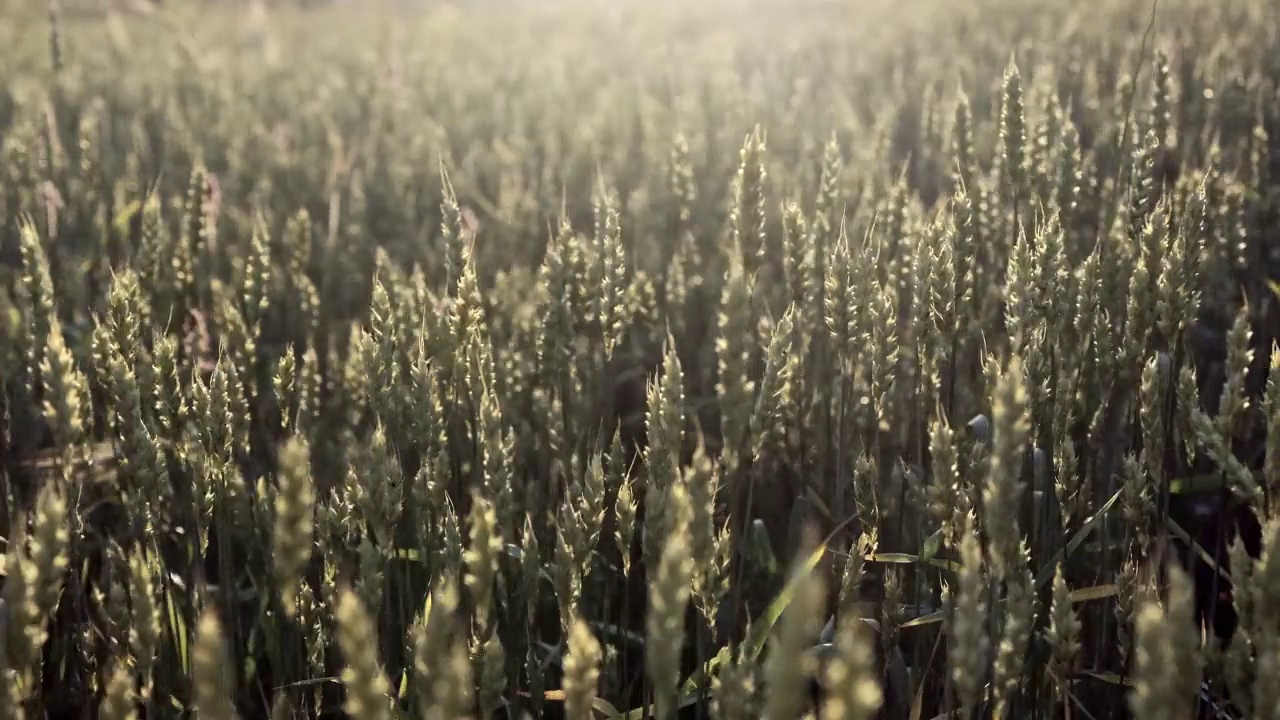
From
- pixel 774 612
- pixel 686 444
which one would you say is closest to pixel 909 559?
pixel 774 612

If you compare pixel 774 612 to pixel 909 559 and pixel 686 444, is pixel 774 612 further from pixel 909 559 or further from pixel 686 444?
pixel 686 444

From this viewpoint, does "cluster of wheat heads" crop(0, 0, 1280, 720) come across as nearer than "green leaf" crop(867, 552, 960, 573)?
Yes

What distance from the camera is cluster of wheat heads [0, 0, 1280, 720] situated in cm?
108

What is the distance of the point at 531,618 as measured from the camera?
1.38 meters

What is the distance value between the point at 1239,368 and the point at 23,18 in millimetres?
10355

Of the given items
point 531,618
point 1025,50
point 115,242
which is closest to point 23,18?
point 115,242

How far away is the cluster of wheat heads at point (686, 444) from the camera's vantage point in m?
1.08

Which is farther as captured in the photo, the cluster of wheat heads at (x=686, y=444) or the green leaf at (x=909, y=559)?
the green leaf at (x=909, y=559)

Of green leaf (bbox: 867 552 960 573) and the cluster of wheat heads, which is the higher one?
the cluster of wheat heads

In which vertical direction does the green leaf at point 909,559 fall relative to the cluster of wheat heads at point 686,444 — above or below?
below

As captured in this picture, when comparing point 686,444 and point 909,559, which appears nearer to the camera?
point 909,559

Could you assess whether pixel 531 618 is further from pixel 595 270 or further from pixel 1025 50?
pixel 1025 50

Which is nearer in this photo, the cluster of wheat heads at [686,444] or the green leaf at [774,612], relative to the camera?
the cluster of wheat heads at [686,444]

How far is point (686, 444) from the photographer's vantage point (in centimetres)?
212
